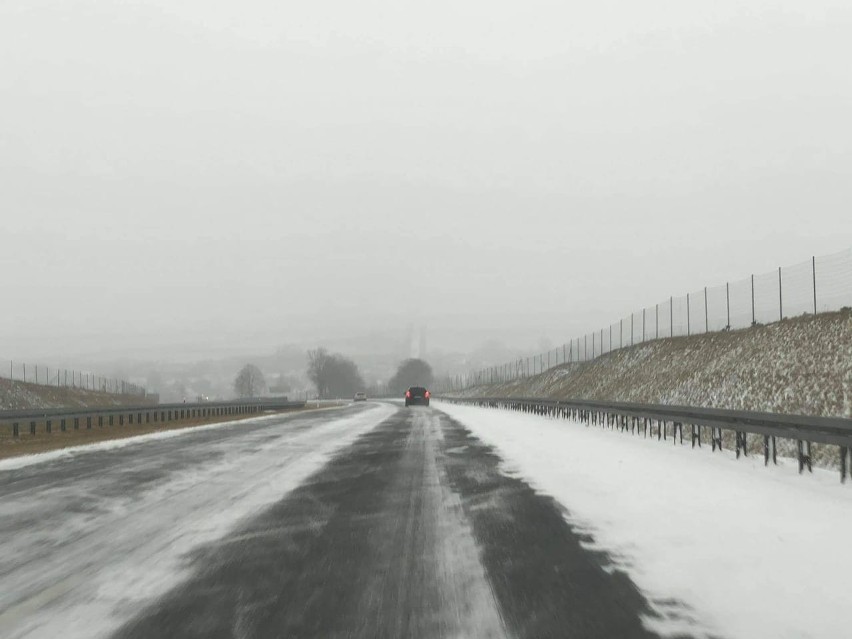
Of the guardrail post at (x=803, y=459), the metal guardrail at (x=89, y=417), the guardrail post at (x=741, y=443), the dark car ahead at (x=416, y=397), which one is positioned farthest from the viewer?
the dark car ahead at (x=416, y=397)

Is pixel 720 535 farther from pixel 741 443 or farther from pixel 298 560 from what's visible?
pixel 741 443

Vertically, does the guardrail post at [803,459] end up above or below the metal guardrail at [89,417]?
above

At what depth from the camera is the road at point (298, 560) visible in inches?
154

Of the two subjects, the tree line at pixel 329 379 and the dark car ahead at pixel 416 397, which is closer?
A: the dark car ahead at pixel 416 397

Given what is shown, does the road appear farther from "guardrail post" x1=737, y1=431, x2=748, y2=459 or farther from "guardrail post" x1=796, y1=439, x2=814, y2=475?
"guardrail post" x1=737, y1=431, x2=748, y2=459

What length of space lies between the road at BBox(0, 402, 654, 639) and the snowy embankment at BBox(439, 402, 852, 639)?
338 mm

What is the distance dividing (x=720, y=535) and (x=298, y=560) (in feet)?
12.0

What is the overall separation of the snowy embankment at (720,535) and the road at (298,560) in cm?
34

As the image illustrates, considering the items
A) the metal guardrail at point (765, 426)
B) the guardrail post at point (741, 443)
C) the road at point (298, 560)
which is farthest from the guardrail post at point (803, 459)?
the road at point (298, 560)

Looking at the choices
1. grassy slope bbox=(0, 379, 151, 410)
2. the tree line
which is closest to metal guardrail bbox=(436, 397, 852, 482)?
grassy slope bbox=(0, 379, 151, 410)

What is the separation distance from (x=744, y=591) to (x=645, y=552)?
1131 millimetres

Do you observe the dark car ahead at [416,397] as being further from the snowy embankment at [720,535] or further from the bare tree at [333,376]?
the bare tree at [333,376]

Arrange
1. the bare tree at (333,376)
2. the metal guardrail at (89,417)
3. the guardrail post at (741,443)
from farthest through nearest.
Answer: the bare tree at (333,376), the metal guardrail at (89,417), the guardrail post at (741,443)

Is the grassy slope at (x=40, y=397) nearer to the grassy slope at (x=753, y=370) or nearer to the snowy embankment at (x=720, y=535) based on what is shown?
the grassy slope at (x=753, y=370)
